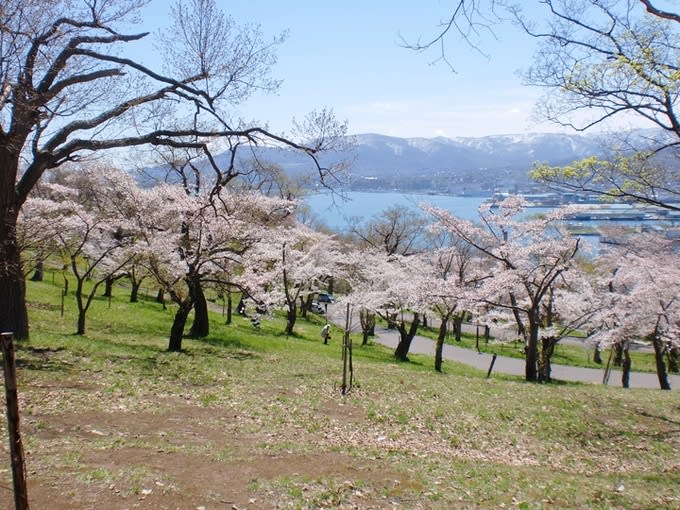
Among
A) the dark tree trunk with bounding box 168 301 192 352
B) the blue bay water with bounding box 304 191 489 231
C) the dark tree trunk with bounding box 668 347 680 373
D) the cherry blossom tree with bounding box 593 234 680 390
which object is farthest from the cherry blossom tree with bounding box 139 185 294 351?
the dark tree trunk with bounding box 668 347 680 373

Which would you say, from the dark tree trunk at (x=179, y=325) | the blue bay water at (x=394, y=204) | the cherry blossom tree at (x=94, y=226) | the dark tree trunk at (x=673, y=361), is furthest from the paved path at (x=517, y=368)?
the cherry blossom tree at (x=94, y=226)

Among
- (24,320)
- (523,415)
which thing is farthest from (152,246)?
(523,415)

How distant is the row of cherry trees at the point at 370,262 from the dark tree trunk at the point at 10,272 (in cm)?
165

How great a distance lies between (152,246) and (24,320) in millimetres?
5659

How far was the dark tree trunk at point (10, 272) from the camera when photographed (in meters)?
12.0

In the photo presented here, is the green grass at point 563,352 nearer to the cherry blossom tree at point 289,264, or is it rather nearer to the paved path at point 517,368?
the paved path at point 517,368

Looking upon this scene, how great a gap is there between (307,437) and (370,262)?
98.9 ft

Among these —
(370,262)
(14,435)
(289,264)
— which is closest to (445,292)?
(289,264)

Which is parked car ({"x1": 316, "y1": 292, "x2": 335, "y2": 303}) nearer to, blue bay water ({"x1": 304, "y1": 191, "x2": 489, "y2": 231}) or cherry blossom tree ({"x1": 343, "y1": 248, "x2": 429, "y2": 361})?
blue bay water ({"x1": 304, "y1": 191, "x2": 489, "y2": 231})

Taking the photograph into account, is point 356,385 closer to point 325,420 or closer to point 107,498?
point 325,420

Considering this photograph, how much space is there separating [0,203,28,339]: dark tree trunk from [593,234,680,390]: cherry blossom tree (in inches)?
966

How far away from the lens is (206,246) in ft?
60.5

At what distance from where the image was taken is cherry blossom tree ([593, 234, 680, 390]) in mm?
24688

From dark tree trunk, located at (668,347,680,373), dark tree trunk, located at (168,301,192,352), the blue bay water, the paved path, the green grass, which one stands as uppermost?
the blue bay water
